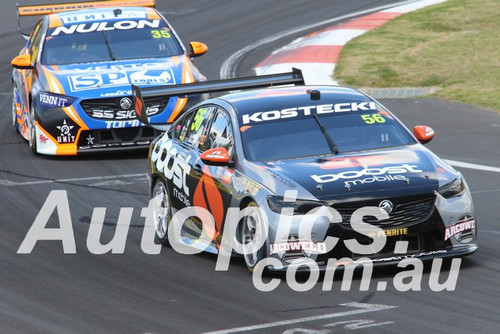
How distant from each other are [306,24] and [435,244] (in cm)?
1650

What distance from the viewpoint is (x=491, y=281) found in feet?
28.0

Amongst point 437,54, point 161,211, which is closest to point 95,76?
point 161,211

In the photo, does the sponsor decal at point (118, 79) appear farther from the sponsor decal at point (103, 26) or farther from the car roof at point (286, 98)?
the car roof at point (286, 98)

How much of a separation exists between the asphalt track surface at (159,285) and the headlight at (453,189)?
1.82ft

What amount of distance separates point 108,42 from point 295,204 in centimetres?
808

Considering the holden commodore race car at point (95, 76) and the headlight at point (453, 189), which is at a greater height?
the headlight at point (453, 189)

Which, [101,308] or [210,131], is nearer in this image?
[101,308]

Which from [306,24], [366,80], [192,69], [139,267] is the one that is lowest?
[306,24]

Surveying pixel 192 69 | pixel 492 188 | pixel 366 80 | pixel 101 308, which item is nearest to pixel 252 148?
pixel 101 308

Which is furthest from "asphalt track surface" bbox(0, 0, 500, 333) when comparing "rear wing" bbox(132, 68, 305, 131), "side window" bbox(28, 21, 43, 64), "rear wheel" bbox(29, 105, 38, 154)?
"side window" bbox(28, 21, 43, 64)

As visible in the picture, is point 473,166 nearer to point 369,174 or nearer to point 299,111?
point 299,111

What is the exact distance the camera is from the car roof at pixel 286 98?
33.2 ft

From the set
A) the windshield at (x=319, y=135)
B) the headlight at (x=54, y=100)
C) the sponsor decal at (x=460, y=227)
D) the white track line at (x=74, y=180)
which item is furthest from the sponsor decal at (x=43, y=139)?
the sponsor decal at (x=460, y=227)

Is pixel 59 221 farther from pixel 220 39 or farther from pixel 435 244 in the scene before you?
pixel 220 39
